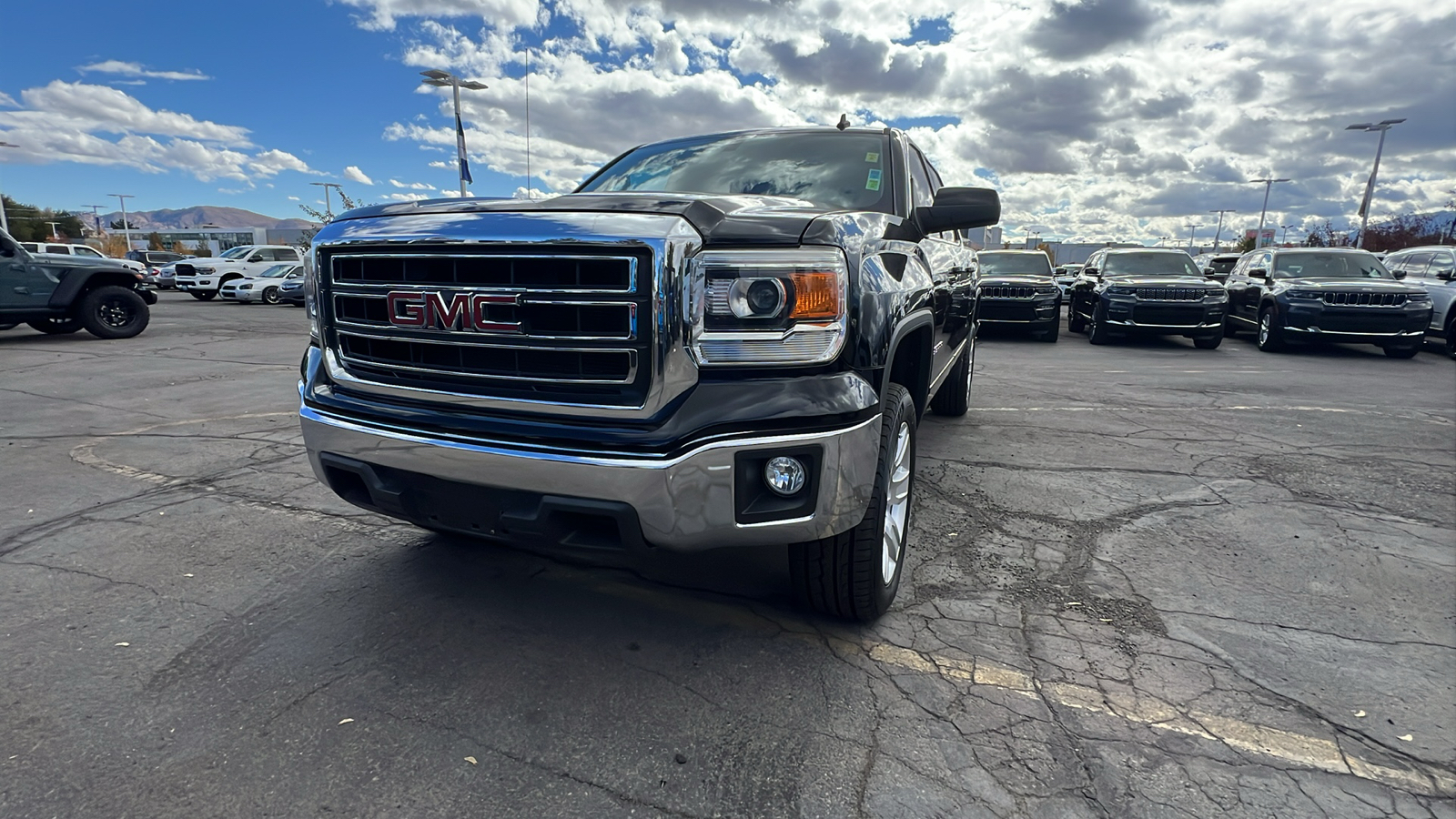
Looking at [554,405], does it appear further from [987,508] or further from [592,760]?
[987,508]

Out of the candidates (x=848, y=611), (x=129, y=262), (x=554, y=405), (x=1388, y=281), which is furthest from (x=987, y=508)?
(x=129, y=262)

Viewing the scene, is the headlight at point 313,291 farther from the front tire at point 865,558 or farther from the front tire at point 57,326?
the front tire at point 57,326

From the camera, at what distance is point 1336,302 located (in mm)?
11070

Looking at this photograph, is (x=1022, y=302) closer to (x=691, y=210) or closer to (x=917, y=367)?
(x=917, y=367)

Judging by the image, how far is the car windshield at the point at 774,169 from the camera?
11.2ft

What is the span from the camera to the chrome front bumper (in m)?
2.00

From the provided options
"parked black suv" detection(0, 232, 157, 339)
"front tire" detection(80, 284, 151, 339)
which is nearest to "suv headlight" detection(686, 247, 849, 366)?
"parked black suv" detection(0, 232, 157, 339)

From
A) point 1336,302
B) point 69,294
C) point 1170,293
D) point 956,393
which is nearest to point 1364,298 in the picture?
point 1336,302

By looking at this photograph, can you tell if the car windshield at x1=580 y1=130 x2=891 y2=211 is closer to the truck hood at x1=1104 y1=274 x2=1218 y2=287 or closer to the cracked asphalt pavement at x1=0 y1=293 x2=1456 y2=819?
the cracked asphalt pavement at x1=0 y1=293 x2=1456 y2=819

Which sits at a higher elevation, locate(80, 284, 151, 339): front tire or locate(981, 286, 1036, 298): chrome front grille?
locate(981, 286, 1036, 298): chrome front grille

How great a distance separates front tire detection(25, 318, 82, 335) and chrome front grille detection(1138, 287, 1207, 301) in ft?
52.7

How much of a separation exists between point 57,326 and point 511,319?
562 inches

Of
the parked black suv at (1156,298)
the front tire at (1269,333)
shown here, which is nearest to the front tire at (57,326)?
the parked black suv at (1156,298)

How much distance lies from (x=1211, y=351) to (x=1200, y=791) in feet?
39.7
